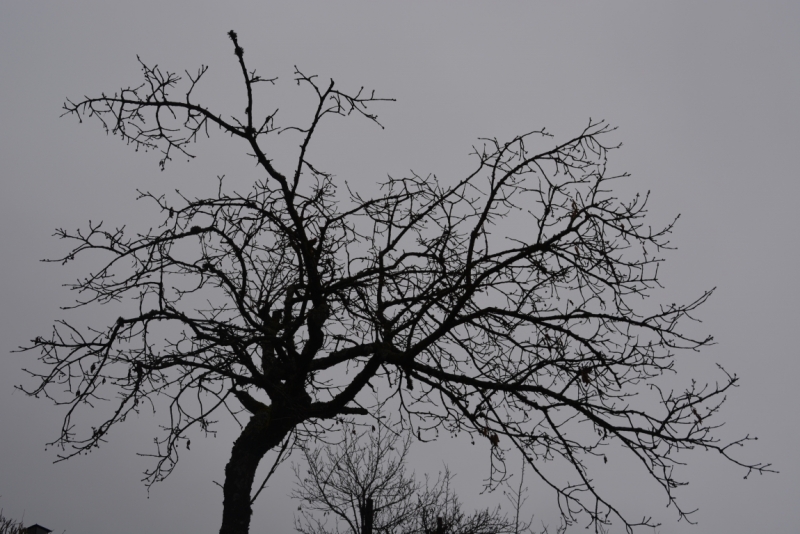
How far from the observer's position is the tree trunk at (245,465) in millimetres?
5281

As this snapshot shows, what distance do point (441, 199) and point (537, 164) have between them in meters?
0.95

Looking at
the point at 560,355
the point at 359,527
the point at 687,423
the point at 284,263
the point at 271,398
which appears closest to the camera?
the point at 687,423

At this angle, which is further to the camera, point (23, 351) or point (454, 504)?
point (454, 504)

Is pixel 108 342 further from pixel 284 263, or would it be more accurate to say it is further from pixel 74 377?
pixel 284 263

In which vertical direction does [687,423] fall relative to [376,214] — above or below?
below

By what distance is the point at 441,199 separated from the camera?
18.8 feet

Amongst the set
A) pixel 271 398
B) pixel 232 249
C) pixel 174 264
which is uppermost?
pixel 232 249

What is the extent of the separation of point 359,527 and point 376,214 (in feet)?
38.4

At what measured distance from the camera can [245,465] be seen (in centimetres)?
553

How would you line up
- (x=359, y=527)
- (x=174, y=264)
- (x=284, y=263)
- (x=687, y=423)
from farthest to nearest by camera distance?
(x=359, y=527) < (x=284, y=263) < (x=174, y=264) < (x=687, y=423)

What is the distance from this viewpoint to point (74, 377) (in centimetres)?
503

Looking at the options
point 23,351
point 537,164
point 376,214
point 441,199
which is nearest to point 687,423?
point 537,164

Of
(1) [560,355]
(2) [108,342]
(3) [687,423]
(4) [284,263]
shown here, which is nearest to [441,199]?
(1) [560,355]

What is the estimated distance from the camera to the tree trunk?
5.28 m
